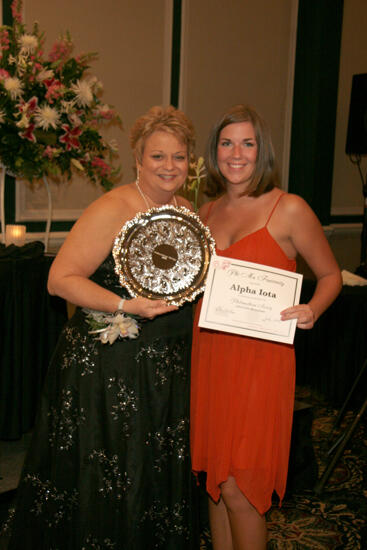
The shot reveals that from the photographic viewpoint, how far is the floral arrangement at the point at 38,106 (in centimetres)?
311

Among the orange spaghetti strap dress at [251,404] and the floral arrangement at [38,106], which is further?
the floral arrangement at [38,106]

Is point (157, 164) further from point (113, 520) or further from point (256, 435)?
point (113, 520)

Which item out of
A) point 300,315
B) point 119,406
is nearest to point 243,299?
point 300,315

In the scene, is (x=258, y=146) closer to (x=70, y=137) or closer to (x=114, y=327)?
(x=114, y=327)

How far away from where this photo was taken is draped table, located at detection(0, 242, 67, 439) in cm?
323

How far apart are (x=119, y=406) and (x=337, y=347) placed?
240 centimetres

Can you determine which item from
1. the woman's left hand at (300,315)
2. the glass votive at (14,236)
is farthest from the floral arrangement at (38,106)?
the woman's left hand at (300,315)

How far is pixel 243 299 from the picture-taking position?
1995mm

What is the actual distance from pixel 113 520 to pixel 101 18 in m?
4.01

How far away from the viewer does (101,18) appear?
476 cm

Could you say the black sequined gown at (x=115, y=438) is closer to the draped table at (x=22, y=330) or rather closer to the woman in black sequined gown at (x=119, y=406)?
the woman in black sequined gown at (x=119, y=406)

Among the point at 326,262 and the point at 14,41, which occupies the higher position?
the point at 14,41

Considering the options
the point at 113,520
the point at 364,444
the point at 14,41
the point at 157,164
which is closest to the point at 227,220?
the point at 157,164

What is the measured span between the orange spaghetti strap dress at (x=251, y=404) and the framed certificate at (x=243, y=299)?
0.18 meters
